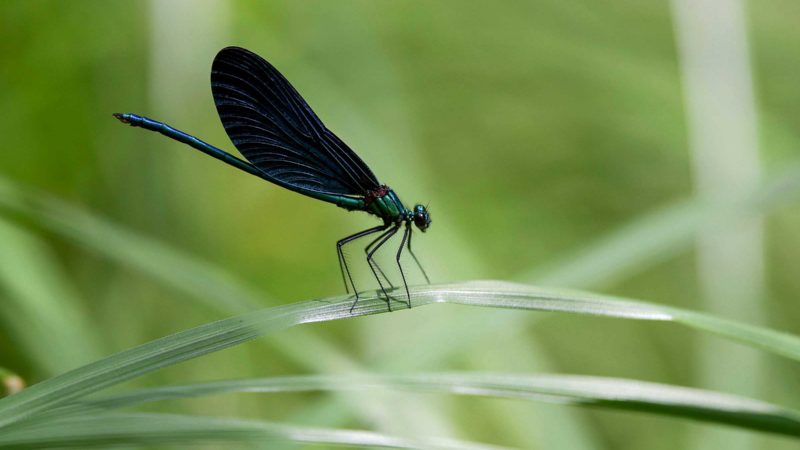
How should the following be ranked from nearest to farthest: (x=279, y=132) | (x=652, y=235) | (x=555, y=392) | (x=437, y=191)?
(x=555, y=392)
(x=279, y=132)
(x=652, y=235)
(x=437, y=191)

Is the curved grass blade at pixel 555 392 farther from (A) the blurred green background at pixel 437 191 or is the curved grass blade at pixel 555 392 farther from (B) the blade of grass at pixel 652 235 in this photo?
(B) the blade of grass at pixel 652 235

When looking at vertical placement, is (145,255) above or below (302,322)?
above

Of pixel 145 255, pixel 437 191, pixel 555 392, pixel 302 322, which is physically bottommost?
pixel 555 392

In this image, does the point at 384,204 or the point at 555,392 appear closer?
the point at 555,392

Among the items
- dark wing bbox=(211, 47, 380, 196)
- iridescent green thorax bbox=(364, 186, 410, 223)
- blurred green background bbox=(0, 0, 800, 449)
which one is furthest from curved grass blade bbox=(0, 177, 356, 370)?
iridescent green thorax bbox=(364, 186, 410, 223)

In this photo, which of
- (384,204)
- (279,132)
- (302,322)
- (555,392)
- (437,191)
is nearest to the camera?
(302,322)

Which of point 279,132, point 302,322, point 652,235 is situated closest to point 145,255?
point 279,132

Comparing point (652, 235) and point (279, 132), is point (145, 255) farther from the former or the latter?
point (652, 235)

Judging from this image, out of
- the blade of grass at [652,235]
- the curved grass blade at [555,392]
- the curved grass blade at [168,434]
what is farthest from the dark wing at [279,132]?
the curved grass blade at [168,434]

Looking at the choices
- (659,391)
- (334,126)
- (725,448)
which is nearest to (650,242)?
(725,448)
